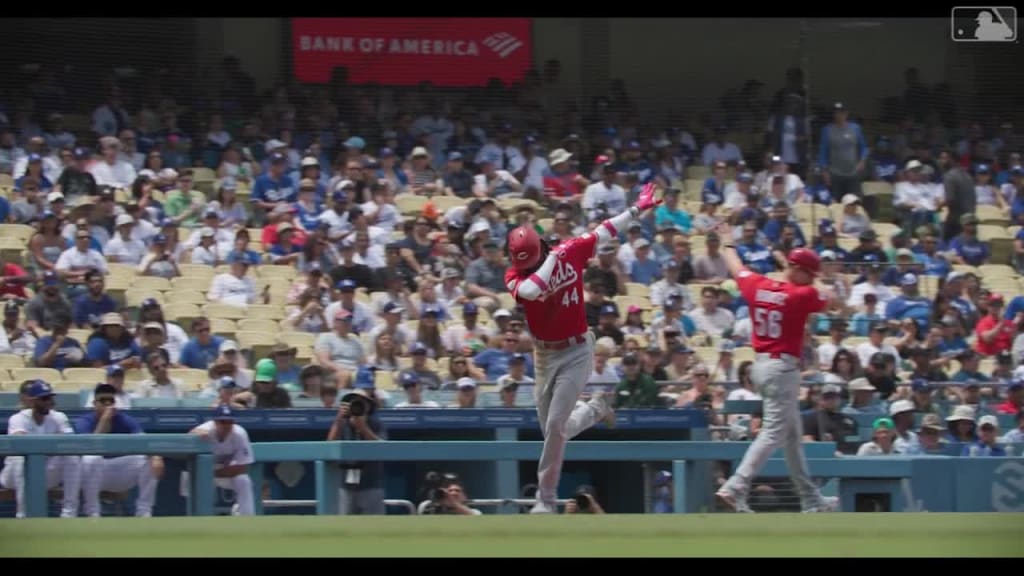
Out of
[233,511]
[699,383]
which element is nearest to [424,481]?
[233,511]

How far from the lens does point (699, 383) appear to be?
15.0 m

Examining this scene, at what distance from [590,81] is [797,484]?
1222 cm

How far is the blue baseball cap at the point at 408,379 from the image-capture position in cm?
1464

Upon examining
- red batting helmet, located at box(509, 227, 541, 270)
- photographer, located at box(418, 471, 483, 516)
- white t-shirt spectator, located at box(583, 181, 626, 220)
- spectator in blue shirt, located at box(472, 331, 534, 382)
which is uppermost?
white t-shirt spectator, located at box(583, 181, 626, 220)

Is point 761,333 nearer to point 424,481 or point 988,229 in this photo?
point 424,481

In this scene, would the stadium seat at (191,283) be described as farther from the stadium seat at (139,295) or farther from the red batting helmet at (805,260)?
the red batting helmet at (805,260)

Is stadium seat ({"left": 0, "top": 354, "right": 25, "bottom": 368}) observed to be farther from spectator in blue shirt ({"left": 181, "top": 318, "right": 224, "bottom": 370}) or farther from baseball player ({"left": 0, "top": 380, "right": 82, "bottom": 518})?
baseball player ({"left": 0, "top": 380, "right": 82, "bottom": 518})

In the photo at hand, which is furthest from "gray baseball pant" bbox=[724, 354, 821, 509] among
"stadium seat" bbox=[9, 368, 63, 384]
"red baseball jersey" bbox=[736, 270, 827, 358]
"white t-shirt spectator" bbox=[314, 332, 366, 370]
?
"stadium seat" bbox=[9, 368, 63, 384]

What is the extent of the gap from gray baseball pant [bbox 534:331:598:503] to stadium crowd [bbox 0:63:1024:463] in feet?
12.3

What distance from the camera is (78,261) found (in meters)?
16.5

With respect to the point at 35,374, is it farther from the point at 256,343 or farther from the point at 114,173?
the point at 114,173

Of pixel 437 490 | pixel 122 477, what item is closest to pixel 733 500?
pixel 437 490

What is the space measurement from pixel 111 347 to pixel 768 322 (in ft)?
22.5

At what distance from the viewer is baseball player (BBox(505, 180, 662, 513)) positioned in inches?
398
